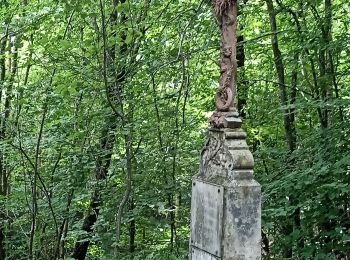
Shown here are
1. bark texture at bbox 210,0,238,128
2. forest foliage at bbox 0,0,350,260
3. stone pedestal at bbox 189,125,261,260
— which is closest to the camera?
stone pedestal at bbox 189,125,261,260

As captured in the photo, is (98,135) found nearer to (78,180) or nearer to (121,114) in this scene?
(78,180)

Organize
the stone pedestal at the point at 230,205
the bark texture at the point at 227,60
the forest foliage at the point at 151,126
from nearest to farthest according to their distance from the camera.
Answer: the stone pedestal at the point at 230,205 < the bark texture at the point at 227,60 < the forest foliage at the point at 151,126

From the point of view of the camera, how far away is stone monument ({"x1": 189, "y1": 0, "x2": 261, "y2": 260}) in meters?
1.96

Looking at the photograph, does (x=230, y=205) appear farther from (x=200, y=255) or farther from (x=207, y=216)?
(x=200, y=255)

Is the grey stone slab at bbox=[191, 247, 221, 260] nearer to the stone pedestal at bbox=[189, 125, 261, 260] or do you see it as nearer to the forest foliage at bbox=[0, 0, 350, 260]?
the stone pedestal at bbox=[189, 125, 261, 260]

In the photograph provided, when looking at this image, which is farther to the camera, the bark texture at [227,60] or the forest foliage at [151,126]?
the forest foliage at [151,126]

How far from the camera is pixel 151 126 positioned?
15.7 ft

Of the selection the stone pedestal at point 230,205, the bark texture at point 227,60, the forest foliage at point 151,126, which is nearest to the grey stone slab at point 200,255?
the stone pedestal at point 230,205

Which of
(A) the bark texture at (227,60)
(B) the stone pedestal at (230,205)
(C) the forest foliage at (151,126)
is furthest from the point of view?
(C) the forest foliage at (151,126)

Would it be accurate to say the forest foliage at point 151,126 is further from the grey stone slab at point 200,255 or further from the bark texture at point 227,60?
the bark texture at point 227,60

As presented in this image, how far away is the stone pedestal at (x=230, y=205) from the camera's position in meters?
1.95

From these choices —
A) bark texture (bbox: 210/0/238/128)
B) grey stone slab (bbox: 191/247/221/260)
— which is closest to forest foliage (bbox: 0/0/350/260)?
grey stone slab (bbox: 191/247/221/260)

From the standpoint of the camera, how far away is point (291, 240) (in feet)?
12.0

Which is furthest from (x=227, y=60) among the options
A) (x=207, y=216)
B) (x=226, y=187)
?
(x=207, y=216)
